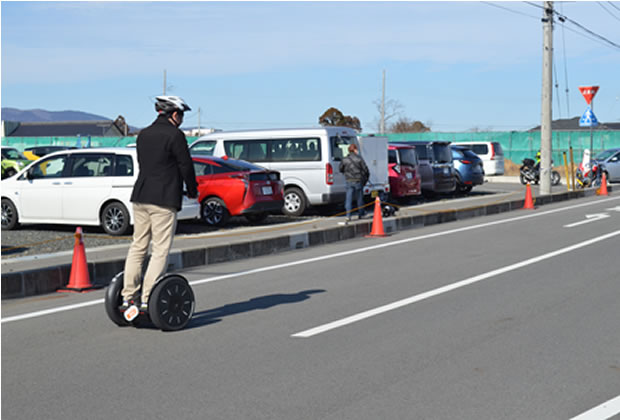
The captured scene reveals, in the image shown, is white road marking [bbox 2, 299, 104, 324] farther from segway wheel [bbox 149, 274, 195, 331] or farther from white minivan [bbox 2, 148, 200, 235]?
white minivan [bbox 2, 148, 200, 235]

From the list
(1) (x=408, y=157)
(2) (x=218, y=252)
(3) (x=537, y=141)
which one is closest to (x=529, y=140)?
(3) (x=537, y=141)

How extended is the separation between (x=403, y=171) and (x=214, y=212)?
7.49 m

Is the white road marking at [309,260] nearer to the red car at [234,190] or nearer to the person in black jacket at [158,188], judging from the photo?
the person in black jacket at [158,188]

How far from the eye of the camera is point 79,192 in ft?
49.2

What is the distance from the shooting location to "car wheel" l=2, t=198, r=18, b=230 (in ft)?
51.0

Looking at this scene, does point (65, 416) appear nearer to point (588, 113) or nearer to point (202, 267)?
point (202, 267)

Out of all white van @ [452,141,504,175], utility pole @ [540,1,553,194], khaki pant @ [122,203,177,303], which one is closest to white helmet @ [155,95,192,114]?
khaki pant @ [122,203,177,303]

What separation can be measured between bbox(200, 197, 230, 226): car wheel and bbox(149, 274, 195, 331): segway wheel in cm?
929

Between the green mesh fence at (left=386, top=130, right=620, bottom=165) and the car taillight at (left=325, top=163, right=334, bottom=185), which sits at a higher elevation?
the green mesh fence at (left=386, top=130, right=620, bottom=165)

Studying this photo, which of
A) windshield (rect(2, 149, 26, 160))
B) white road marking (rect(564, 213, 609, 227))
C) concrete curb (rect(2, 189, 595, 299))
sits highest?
windshield (rect(2, 149, 26, 160))

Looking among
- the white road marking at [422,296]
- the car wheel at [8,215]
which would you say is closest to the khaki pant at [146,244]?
the white road marking at [422,296]

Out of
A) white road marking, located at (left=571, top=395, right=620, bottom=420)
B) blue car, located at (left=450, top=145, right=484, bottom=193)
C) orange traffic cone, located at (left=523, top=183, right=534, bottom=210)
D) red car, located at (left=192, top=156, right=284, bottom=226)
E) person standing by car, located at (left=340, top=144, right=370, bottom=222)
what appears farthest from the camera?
blue car, located at (left=450, top=145, right=484, bottom=193)

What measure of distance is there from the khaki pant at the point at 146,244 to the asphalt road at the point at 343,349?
1.45ft

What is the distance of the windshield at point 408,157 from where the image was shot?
22859mm
